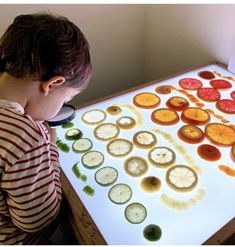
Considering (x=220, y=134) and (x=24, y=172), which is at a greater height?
(x=24, y=172)

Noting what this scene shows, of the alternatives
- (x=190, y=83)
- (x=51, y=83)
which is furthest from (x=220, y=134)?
(x=51, y=83)

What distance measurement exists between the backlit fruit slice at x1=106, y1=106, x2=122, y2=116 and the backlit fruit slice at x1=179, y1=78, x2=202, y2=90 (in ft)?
0.93

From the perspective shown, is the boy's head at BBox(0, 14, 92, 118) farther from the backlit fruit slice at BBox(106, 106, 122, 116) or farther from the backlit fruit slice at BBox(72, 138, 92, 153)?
the backlit fruit slice at BBox(106, 106, 122, 116)

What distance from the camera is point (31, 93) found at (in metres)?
0.58

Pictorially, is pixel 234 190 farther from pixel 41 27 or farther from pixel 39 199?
pixel 41 27

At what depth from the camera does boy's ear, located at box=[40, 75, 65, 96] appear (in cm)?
56

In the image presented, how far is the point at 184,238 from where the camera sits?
59cm

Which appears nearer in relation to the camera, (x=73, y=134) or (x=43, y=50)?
(x=43, y=50)

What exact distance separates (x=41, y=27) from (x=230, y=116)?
658mm

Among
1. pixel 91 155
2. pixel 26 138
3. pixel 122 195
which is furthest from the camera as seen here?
pixel 91 155

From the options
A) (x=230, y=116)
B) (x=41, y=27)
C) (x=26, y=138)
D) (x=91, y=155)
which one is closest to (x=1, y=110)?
(x=26, y=138)

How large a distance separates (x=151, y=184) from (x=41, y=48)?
1.36 feet

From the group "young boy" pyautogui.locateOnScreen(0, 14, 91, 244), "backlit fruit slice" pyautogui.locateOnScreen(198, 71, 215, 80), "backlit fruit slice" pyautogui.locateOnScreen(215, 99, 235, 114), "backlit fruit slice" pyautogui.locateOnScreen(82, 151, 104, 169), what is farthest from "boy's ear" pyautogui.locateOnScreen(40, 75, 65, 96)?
"backlit fruit slice" pyautogui.locateOnScreen(198, 71, 215, 80)

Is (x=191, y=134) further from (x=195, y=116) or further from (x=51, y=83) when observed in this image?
(x=51, y=83)
